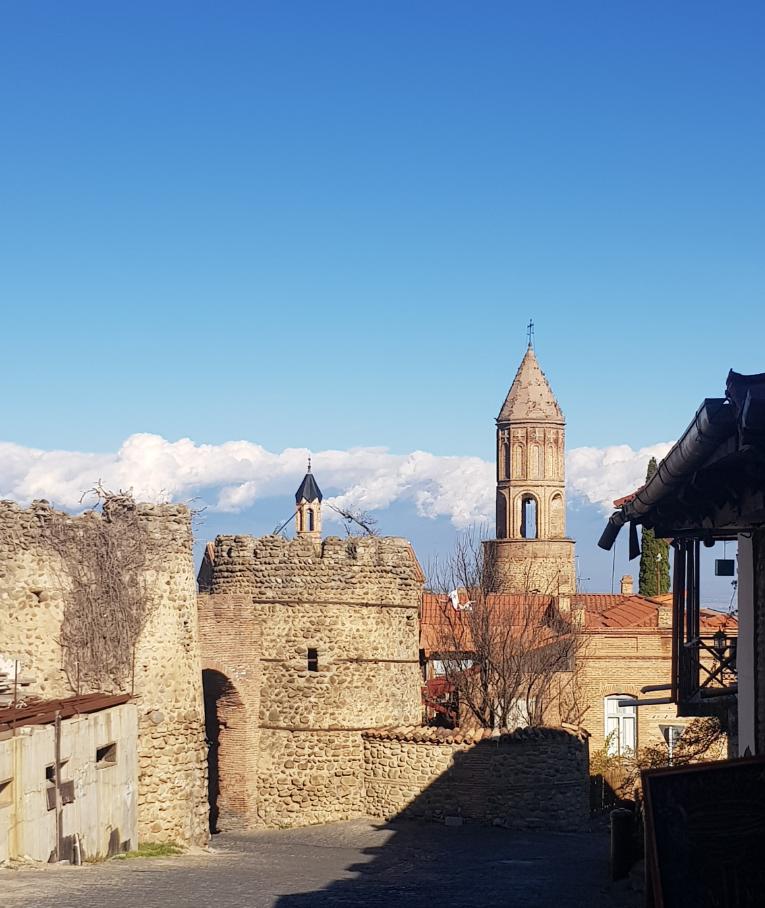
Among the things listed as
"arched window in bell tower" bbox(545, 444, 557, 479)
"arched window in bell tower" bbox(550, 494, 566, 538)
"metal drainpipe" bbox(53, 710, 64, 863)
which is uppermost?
"arched window in bell tower" bbox(545, 444, 557, 479)

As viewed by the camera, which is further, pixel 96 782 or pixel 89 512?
pixel 89 512

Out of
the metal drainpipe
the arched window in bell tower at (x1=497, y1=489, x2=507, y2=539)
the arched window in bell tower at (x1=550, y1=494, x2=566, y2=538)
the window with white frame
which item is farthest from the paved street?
the arched window in bell tower at (x1=497, y1=489, x2=507, y2=539)

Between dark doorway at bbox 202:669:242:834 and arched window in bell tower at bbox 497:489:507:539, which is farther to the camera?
arched window in bell tower at bbox 497:489:507:539

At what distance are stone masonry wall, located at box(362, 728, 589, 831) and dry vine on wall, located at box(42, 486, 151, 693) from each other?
20.8ft

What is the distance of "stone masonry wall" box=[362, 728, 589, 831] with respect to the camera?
24250 millimetres

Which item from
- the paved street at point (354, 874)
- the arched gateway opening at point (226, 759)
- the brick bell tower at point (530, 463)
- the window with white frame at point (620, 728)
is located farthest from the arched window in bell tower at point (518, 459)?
the paved street at point (354, 874)

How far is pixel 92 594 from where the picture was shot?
69.4 ft

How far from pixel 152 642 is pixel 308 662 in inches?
188

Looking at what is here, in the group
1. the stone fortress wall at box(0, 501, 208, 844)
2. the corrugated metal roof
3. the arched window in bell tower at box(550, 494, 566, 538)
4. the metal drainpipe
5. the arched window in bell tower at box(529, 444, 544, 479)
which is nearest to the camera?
the corrugated metal roof

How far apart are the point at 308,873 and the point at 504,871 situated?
2845 millimetres

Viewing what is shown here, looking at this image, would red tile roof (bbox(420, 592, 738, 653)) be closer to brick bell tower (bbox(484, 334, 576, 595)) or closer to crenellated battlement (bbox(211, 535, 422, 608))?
crenellated battlement (bbox(211, 535, 422, 608))

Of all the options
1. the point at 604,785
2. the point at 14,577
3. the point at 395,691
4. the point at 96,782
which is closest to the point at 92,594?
the point at 14,577

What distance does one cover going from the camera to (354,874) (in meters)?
17.5

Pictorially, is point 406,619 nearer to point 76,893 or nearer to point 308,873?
point 308,873
